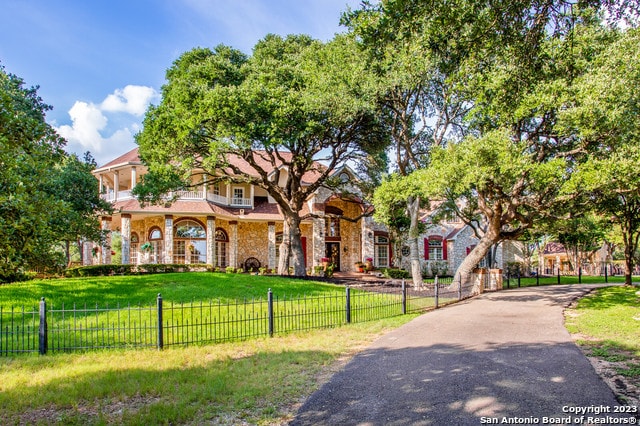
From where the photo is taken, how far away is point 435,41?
6.96 meters

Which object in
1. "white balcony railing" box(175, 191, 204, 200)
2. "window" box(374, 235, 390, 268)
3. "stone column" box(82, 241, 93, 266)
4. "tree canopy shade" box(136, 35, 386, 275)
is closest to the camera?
"tree canopy shade" box(136, 35, 386, 275)

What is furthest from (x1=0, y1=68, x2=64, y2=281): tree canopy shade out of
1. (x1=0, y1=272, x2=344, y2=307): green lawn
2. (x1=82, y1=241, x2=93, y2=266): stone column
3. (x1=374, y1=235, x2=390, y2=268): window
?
(x1=374, y1=235, x2=390, y2=268): window

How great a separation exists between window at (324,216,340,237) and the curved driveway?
74.7ft

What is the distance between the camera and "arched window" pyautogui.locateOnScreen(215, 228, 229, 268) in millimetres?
29688

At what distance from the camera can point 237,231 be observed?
30.6 metres

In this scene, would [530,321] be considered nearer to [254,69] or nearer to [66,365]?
[66,365]

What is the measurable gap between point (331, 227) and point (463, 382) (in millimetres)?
27264

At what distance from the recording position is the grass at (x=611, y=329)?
7.54 m

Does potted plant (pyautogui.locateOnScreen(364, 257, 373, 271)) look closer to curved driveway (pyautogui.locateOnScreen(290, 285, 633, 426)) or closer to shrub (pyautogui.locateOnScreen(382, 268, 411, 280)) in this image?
shrub (pyautogui.locateOnScreen(382, 268, 411, 280))

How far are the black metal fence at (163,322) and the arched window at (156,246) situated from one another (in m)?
16.2

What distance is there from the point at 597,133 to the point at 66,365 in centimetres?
1629

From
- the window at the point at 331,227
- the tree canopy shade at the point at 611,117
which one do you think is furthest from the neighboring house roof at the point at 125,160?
the tree canopy shade at the point at 611,117

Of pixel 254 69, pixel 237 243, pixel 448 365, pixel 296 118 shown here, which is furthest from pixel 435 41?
pixel 237 243

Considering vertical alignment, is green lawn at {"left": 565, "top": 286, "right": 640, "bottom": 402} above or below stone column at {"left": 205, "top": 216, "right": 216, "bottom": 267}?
below
